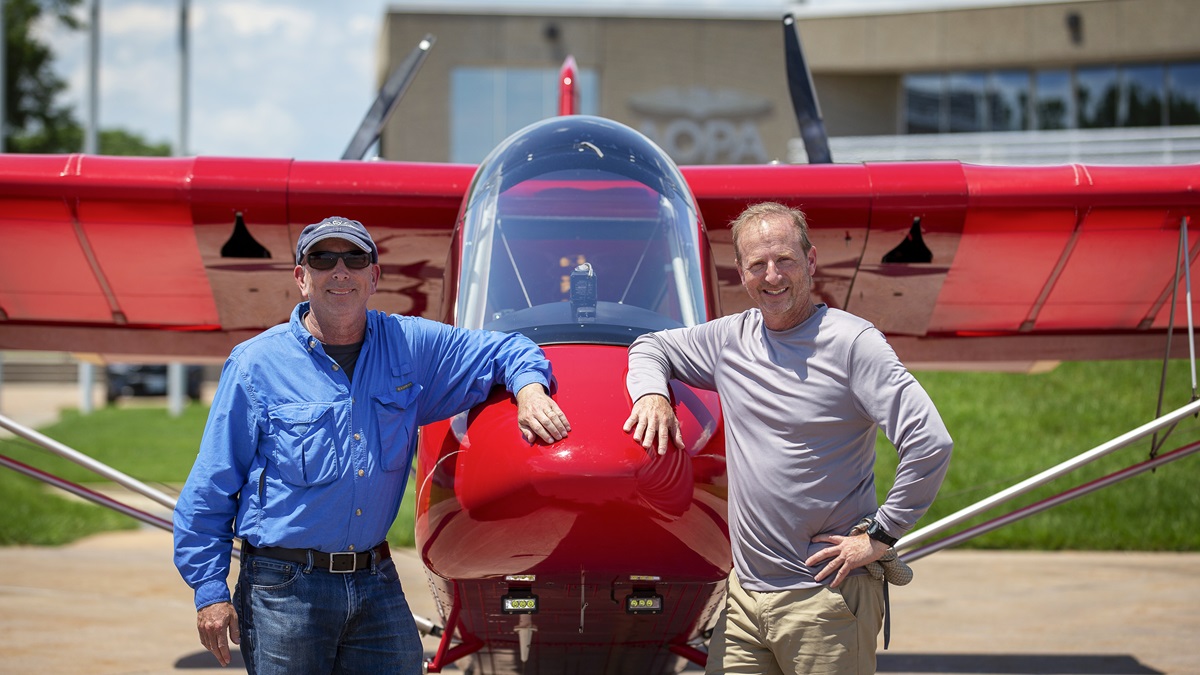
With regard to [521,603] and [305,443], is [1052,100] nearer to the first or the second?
[521,603]

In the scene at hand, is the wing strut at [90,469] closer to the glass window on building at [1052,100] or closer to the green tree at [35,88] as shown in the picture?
the glass window on building at [1052,100]

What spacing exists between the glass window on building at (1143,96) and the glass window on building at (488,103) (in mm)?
14225

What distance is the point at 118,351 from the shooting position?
775 cm

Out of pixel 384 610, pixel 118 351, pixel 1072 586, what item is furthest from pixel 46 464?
pixel 384 610

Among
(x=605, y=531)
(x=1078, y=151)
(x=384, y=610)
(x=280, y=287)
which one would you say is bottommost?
(x=384, y=610)

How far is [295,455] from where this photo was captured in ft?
9.68

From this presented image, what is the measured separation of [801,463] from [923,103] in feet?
102

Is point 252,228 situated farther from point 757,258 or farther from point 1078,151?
point 1078,151

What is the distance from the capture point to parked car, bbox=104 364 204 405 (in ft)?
122

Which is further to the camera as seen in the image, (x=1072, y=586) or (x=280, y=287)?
(x=1072, y=586)

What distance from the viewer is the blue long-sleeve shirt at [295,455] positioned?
9.63ft

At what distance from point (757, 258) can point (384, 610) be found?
4.47 feet

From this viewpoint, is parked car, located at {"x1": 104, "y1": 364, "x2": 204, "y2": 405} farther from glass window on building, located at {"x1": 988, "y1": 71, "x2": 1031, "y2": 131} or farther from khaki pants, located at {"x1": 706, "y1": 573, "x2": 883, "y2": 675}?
khaki pants, located at {"x1": 706, "y1": 573, "x2": 883, "y2": 675}

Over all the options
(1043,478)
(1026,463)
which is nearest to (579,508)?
(1043,478)
